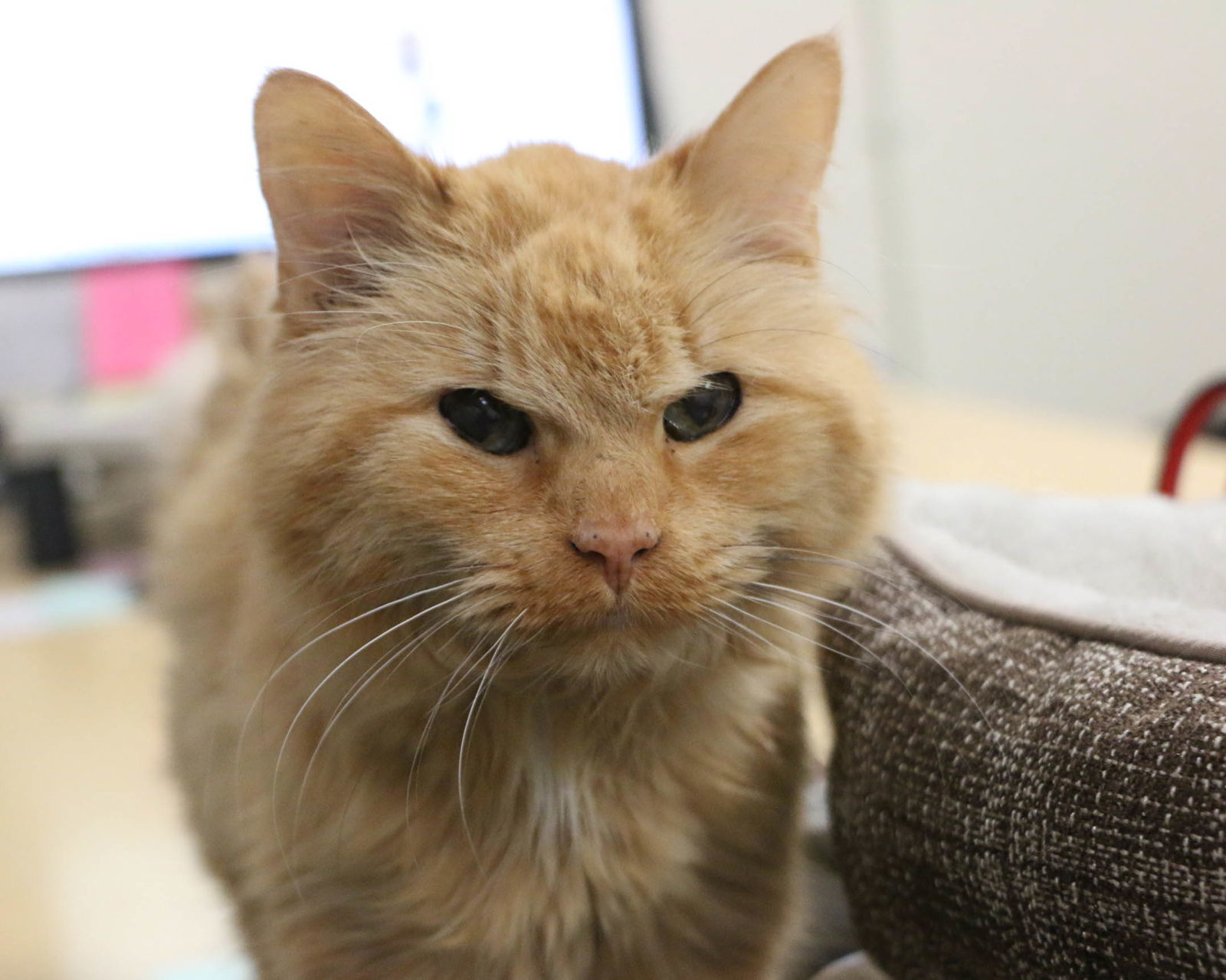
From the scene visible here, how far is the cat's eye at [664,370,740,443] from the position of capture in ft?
2.43

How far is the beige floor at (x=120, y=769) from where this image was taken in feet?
4.05

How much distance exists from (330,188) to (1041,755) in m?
0.60

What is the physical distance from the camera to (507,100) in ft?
6.32

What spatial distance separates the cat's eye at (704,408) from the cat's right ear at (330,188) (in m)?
0.22

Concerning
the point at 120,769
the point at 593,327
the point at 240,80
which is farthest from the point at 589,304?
the point at 240,80

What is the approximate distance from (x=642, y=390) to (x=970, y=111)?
2.49 metres

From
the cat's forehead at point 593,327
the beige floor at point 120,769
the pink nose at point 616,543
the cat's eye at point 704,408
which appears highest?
the cat's forehead at point 593,327

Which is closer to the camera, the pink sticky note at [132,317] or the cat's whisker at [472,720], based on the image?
the cat's whisker at [472,720]

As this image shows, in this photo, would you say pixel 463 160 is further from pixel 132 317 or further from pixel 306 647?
pixel 132 317

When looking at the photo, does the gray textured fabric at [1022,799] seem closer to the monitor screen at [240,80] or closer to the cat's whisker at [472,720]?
the cat's whisker at [472,720]

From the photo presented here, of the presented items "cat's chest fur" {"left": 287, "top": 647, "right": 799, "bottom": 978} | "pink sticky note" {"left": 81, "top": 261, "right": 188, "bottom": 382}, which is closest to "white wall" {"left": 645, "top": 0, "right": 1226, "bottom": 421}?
"pink sticky note" {"left": 81, "top": 261, "right": 188, "bottom": 382}

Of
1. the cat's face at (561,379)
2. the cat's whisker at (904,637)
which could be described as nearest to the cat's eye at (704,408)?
the cat's face at (561,379)

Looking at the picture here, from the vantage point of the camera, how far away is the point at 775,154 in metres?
0.84

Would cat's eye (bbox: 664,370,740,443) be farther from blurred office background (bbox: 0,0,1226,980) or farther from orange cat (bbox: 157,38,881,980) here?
blurred office background (bbox: 0,0,1226,980)
